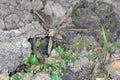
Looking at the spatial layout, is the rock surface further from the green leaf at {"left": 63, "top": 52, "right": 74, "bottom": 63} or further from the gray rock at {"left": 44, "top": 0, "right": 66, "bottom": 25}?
the gray rock at {"left": 44, "top": 0, "right": 66, "bottom": 25}

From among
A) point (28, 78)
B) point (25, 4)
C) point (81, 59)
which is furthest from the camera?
point (25, 4)

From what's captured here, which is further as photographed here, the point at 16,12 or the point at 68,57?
the point at 16,12

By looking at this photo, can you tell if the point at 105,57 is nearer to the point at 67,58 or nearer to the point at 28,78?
the point at 67,58

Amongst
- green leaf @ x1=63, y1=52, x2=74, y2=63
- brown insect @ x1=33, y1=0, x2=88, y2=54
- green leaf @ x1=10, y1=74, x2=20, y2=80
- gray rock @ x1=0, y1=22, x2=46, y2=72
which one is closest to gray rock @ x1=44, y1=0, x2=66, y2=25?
brown insect @ x1=33, y1=0, x2=88, y2=54

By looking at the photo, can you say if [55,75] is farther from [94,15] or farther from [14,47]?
[94,15]

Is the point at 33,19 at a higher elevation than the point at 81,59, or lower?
higher

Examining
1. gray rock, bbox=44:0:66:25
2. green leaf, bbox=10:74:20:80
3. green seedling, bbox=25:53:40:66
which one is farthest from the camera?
gray rock, bbox=44:0:66:25

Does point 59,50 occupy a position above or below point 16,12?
below

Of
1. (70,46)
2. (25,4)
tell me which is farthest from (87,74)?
(25,4)

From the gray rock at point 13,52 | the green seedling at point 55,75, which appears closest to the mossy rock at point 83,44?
the green seedling at point 55,75

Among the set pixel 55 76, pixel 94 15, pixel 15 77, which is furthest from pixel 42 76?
pixel 94 15

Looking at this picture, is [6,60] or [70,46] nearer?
[6,60]
